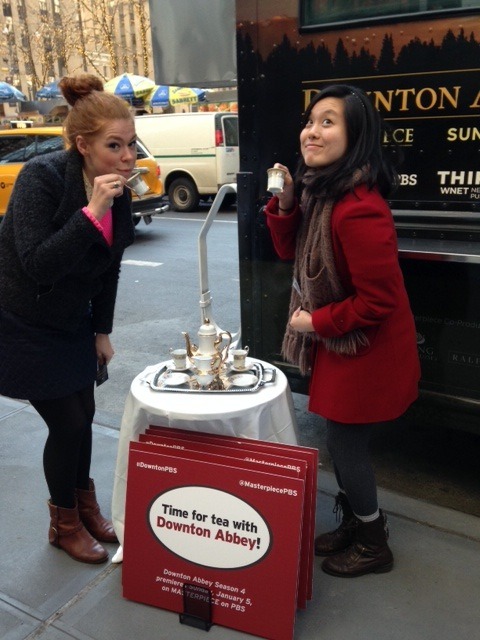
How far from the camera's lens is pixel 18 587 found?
2.39 m

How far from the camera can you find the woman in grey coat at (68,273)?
196cm

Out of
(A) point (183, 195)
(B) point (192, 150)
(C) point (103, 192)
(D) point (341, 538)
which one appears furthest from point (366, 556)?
(A) point (183, 195)

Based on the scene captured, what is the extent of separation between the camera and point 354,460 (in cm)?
224

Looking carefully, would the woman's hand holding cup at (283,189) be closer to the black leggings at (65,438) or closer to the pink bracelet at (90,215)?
the pink bracelet at (90,215)

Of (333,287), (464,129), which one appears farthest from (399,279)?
(464,129)

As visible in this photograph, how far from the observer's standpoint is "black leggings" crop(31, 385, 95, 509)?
2.33 meters

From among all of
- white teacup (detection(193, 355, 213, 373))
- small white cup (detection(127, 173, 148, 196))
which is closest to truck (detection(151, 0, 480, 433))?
white teacup (detection(193, 355, 213, 373))

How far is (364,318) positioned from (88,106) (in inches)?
45.4

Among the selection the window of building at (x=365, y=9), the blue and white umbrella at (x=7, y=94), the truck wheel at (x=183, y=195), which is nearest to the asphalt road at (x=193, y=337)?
the truck wheel at (x=183, y=195)

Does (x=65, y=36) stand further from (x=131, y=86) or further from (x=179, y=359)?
(x=179, y=359)

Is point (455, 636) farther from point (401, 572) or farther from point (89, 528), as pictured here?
point (89, 528)

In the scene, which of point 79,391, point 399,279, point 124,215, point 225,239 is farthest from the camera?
point 225,239

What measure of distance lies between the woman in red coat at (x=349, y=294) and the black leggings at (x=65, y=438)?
0.84 metres

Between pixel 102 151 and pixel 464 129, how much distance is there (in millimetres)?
1424
